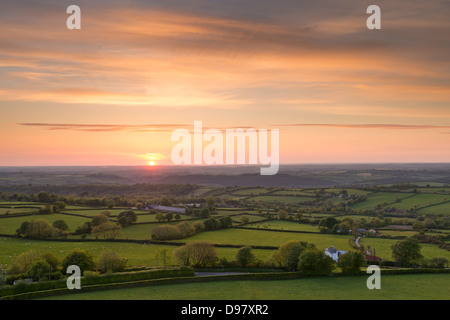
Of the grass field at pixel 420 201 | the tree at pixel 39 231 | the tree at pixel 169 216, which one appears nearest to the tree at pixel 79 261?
the tree at pixel 39 231

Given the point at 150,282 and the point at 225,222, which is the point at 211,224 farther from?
the point at 150,282

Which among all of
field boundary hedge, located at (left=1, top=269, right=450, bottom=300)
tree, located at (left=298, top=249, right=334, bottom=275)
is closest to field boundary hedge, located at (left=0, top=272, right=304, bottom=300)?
field boundary hedge, located at (left=1, top=269, right=450, bottom=300)

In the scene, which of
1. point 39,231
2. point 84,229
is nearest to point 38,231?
point 39,231

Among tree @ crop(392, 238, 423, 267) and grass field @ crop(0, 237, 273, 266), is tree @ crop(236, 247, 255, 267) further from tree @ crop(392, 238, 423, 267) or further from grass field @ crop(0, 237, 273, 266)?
tree @ crop(392, 238, 423, 267)

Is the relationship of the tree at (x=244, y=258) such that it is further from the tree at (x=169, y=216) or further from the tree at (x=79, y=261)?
the tree at (x=169, y=216)

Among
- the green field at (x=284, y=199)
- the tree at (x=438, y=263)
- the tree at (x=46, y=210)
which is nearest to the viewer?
the tree at (x=438, y=263)
